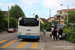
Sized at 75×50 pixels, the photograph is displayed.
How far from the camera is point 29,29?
14.3 metres

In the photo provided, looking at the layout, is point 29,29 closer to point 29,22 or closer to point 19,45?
point 29,22

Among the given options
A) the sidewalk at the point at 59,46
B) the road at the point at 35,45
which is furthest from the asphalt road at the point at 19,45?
the sidewalk at the point at 59,46

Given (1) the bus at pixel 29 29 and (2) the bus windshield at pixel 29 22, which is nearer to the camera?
(1) the bus at pixel 29 29

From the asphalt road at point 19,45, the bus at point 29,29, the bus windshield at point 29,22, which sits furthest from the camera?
the bus windshield at point 29,22

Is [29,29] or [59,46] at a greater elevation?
[29,29]

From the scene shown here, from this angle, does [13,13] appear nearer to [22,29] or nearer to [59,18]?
[59,18]

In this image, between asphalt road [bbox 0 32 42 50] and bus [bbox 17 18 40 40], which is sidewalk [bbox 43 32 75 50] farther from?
bus [bbox 17 18 40 40]

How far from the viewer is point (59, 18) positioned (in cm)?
7031

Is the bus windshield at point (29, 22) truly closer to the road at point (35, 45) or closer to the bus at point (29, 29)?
the bus at point (29, 29)

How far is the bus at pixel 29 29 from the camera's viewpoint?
14211mm

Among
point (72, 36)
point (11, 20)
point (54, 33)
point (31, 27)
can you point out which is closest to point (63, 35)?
point (54, 33)

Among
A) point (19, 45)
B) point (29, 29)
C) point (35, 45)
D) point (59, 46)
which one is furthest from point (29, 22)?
point (59, 46)

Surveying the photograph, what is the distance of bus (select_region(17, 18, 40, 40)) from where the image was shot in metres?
14.2

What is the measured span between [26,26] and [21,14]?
58.6 meters
